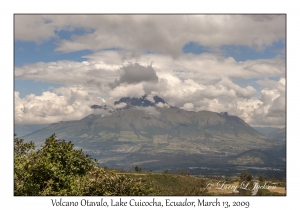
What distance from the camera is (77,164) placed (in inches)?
1086

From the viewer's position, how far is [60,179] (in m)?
25.1

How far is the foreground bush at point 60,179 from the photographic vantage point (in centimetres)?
2378

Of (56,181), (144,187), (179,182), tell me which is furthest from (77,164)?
(179,182)

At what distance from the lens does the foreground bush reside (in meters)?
23.8
